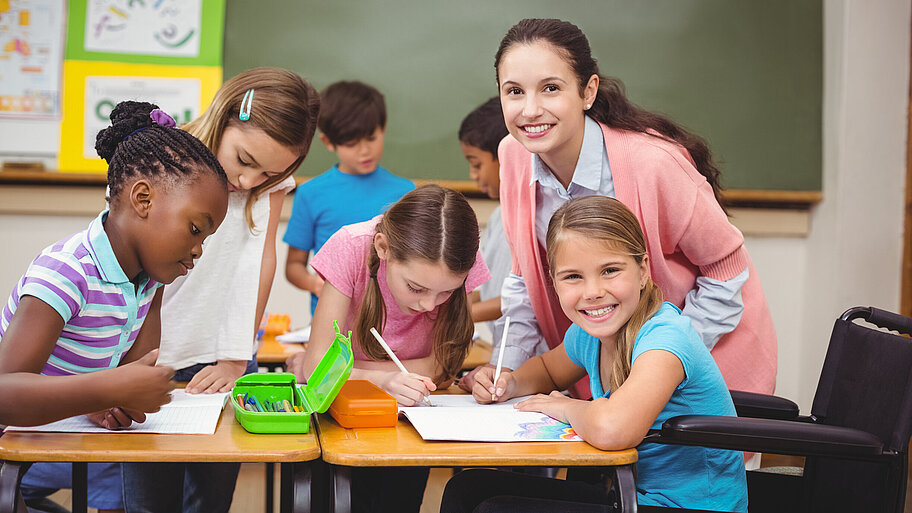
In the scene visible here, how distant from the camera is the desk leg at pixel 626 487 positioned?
4.00ft

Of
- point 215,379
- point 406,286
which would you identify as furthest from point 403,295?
point 215,379

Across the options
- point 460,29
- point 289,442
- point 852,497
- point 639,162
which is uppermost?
point 460,29

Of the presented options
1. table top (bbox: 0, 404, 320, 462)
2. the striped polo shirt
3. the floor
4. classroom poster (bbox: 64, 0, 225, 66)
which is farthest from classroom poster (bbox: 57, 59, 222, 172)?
table top (bbox: 0, 404, 320, 462)

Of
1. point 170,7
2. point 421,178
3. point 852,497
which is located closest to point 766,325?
point 852,497

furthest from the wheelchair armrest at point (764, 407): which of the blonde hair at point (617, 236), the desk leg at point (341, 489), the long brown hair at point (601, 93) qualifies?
the desk leg at point (341, 489)

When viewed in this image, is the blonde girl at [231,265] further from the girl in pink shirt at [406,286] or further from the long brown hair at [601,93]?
the long brown hair at [601,93]

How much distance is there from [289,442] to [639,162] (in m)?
0.93

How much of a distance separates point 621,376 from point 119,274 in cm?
86

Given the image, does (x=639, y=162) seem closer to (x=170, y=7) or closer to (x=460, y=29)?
(x=460, y=29)

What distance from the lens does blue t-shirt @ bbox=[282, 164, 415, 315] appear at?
3000mm

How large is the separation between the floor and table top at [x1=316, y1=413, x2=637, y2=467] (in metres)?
1.79

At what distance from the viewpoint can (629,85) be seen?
11.9ft

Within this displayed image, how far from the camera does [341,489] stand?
1.19m

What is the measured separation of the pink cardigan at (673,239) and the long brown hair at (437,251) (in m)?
0.17
